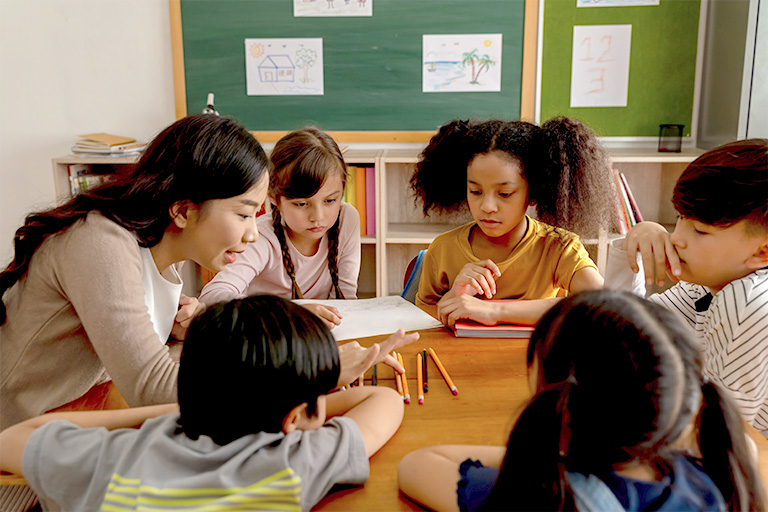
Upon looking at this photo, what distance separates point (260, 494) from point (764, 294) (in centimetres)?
93

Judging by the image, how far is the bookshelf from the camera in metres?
2.97

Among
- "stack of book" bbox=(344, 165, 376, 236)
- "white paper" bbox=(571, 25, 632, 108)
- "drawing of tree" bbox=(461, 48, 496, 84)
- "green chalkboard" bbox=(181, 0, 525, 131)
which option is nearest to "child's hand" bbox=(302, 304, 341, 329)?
"stack of book" bbox=(344, 165, 376, 236)

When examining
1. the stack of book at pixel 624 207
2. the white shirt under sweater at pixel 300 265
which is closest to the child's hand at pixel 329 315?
the white shirt under sweater at pixel 300 265

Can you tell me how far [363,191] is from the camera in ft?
9.92

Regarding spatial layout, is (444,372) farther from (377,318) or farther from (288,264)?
(288,264)

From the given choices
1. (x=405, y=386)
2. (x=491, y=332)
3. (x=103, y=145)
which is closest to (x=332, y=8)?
(x=103, y=145)

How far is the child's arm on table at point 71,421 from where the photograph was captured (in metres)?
0.83

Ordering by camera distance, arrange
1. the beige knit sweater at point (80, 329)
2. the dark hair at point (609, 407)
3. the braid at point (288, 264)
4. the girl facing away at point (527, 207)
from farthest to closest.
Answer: the braid at point (288, 264) < the girl facing away at point (527, 207) < the beige knit sweater at point (80, 329) < the dark hair at point (609, 407)

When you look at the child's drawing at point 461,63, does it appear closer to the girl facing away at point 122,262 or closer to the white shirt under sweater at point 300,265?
the white shirt under sweater at point 300,265

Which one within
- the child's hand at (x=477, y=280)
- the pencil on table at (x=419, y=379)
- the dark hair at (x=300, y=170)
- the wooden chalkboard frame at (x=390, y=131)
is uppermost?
the wooden chalkboard frame at (x=390, y=131)

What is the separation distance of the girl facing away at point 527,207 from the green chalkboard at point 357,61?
1448 mm

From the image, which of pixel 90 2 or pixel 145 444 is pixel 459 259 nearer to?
pixel 145 444

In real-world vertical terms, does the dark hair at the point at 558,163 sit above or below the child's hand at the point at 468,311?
above

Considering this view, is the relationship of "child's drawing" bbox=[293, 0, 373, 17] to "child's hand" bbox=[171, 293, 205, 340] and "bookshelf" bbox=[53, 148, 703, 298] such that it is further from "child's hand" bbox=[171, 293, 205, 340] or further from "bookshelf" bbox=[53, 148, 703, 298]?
"child's hand" bbox=[171, 293, 205, 340]
